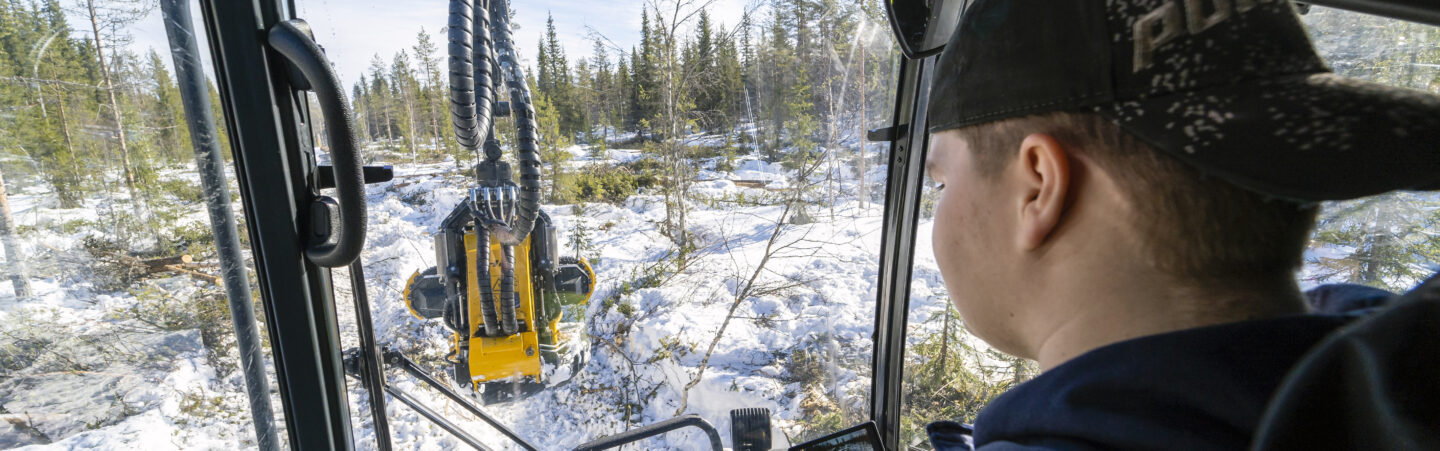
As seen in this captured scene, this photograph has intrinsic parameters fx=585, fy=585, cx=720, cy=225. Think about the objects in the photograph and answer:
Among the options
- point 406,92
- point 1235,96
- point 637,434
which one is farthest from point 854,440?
point 406,92

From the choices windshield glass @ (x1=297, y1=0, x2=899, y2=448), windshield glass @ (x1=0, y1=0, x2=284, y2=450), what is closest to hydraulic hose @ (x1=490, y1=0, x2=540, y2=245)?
windshield glass @ (x1=297, y1=0, x2=899, y2=448)

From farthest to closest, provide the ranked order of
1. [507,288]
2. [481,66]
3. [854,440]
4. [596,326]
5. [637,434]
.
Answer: [596,326], [507,288], [637,434], [481,66], [854,440]

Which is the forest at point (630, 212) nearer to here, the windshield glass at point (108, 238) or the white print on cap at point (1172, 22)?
the windshield glass at point (108, 238)

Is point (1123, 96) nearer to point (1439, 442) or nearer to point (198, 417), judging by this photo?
point (1439, 442)

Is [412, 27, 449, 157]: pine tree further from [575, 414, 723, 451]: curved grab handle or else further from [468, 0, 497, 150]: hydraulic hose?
[575, 414, 723, 451]: curved grab handle

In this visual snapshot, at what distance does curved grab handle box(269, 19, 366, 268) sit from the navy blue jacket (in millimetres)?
924

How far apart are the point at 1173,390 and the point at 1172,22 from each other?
0.92 feet

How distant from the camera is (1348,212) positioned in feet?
3.28

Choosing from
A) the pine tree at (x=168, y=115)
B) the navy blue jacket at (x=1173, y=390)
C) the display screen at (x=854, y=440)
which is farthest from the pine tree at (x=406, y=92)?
the navy blue jacket at (x=1173, y=390)

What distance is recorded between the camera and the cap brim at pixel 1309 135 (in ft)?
1.27

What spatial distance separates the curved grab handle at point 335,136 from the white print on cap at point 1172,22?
3.19 ft

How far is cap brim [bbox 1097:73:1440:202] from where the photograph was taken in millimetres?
387

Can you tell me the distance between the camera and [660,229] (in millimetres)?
4094

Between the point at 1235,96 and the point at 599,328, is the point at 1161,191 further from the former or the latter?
the point at 599,328
